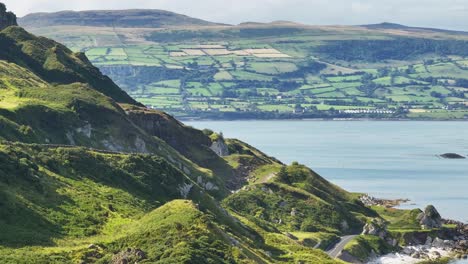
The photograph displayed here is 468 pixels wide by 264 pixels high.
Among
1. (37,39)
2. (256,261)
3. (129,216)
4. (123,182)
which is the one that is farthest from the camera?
(37,39)

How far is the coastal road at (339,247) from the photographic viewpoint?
13025 centimetres

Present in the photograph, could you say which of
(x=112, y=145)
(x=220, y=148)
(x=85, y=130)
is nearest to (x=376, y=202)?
(x=220, y=148)

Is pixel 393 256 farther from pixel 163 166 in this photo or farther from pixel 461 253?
pixel 163 166

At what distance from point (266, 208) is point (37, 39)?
61.0 m

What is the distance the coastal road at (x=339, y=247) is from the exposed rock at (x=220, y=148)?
44934mm

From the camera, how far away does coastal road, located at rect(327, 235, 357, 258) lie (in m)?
130

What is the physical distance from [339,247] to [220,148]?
54.5m

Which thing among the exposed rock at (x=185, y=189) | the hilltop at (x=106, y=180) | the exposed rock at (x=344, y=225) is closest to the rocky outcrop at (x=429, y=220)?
the hilltop at (x=106, y=180)

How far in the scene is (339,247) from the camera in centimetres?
13538

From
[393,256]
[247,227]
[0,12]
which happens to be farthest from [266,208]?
[0,12]

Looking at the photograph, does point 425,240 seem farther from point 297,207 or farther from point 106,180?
point 106,180

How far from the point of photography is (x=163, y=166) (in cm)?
11500

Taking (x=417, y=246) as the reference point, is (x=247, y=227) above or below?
above

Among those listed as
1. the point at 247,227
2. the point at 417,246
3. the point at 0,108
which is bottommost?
the point at 417,246
